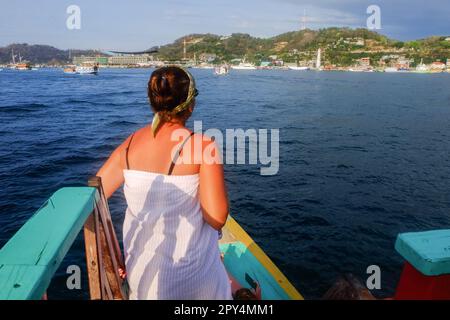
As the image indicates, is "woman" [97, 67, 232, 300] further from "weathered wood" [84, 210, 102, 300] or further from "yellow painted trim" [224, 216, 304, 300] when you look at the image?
"yellow painted trim" [224, 216, 304, 300]

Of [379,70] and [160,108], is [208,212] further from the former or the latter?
[379,70]

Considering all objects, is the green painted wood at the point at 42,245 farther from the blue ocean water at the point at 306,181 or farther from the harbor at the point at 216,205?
the blue ocean water at the point at 306,181

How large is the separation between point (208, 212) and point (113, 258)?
92 cm

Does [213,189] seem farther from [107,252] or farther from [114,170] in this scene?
[107,252]

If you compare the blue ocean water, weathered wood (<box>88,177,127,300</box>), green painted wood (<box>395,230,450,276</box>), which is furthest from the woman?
the blue ocean water

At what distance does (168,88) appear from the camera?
7.17 feet

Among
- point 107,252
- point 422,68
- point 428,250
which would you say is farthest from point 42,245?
point 422,68

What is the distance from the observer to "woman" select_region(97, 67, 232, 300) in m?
2.11

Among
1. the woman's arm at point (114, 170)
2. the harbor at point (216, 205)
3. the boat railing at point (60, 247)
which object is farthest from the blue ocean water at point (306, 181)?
the woman's arm at point (114, 170)

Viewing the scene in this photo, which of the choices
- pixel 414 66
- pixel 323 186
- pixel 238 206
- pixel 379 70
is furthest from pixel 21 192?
pixel 414 66

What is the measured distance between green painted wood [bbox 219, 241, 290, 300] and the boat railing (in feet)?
8.12

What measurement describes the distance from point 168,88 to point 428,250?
2.65 meters
